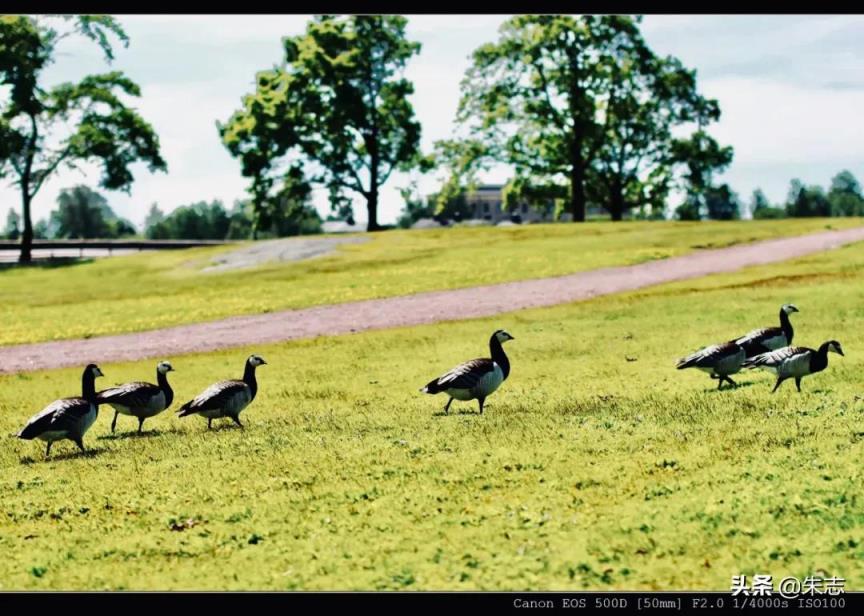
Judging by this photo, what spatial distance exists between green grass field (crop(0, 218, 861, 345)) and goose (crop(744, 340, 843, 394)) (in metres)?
26.1

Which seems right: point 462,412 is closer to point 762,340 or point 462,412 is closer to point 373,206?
point 762,340

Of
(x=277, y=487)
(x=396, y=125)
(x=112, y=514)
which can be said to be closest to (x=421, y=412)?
(x=277, y=487)

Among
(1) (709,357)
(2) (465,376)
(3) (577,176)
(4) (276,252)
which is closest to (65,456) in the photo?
(2) (465,376)

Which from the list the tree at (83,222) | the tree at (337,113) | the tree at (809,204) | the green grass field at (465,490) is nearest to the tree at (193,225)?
the tree at (83,222)

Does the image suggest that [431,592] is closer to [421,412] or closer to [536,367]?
[421,412]

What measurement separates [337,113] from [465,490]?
3053 inches

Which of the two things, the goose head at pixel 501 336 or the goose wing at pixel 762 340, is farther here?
the goose wing at pixel 762 340

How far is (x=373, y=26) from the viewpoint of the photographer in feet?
292

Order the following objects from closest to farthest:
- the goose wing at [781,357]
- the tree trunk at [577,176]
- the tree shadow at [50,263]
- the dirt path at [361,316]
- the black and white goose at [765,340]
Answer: the goose wing at [781,357] → the black and white goose at [765,340] → the dirt path at [361,316] → the tree shadow at [50,263] → the tree trunk at [577,176]

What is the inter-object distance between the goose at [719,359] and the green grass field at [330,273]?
24977 mm

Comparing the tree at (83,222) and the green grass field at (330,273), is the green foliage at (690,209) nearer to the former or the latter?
the green grass field at (330,273)

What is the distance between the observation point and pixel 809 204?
13450 cm

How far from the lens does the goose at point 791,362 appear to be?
1811 cm

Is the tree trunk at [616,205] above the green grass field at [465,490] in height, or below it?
above
